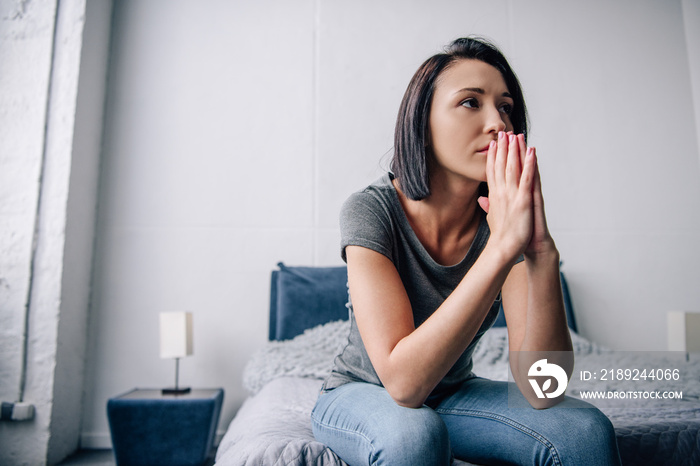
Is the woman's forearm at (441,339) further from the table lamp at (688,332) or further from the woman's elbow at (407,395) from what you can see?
the table lamp at (688,332)

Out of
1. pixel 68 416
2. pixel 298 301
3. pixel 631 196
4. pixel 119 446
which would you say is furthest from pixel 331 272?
pixel 631 196

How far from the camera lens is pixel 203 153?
8.80ft

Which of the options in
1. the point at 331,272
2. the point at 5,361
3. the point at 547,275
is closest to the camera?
the point at 547,275

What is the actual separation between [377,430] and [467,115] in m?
0.68

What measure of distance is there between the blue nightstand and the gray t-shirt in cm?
114

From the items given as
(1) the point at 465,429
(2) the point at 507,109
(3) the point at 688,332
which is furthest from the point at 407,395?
(3) the point at 688,332

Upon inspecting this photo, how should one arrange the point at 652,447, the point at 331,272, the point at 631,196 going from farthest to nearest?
the point at 631,196 → the point at 331,272 → the point at 652,447

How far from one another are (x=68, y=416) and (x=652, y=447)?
240 cm

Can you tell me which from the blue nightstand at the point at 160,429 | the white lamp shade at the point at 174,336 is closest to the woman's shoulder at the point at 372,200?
the blue nightstand at the point at 160,429

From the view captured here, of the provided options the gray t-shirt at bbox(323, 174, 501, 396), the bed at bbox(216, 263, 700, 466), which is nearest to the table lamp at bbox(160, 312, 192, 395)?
the bed at bbox(216, 263, 700, 466)

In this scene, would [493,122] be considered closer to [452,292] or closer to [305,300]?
[452,292]

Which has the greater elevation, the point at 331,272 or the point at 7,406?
the point at 331,272

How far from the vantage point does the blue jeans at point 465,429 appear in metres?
0.77

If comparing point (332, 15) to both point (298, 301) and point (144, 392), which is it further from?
point (144, 392)
